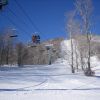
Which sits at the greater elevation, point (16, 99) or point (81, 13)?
point (81, 13)

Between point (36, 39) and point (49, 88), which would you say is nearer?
point (49, 88)

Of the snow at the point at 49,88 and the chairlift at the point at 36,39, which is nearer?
the snow at the point at 49,88

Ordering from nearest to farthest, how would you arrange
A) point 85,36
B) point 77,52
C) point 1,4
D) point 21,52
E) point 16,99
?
point 16,99 → point 1,4 → point 85,36 → point 77,52 → point 21,52

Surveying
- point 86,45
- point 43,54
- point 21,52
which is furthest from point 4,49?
point 86,45

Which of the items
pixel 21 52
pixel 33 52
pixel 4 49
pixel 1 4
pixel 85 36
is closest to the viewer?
pixel 1 4

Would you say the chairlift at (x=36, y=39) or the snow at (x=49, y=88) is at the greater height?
the chairlift at (x=36, y=39)

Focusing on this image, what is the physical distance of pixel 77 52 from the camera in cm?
3691

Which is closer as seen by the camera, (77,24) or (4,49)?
(77,24)

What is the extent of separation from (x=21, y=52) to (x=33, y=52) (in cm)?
2461

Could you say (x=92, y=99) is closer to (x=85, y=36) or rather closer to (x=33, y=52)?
(x=85, y=36)

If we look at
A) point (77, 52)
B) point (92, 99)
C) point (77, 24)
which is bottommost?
point (92, 99)

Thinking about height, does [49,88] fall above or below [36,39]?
below

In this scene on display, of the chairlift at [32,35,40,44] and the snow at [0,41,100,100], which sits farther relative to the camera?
the chairlift at [32,35,40,44]

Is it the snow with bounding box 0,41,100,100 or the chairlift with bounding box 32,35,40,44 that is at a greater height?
the chairlift with bounding box 32,35,40,44
